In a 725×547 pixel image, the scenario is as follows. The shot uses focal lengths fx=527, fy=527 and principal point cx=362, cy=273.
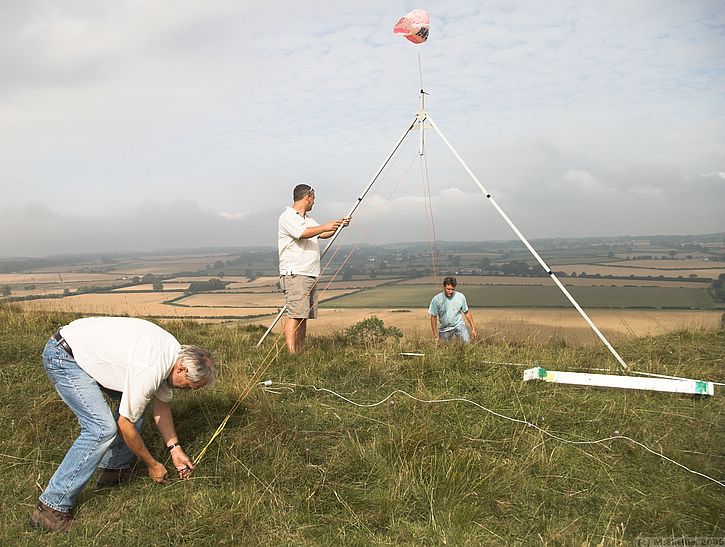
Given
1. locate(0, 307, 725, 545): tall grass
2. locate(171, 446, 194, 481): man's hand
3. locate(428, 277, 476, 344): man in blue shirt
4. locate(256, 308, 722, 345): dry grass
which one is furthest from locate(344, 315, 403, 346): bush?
locate(171, 446, 194, 481): man's hand

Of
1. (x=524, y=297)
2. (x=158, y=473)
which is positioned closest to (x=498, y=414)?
(x=158, y=473)

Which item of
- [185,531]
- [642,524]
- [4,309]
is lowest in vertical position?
[642,524]

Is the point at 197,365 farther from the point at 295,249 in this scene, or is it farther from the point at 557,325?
the point at 557,325

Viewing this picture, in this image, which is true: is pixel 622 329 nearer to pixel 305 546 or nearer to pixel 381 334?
pixel 381 334

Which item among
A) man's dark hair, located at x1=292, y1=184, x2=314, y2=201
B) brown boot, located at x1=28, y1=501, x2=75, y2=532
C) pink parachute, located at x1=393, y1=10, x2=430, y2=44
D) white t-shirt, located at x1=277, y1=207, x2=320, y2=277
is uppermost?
pink parachute, located at x1=393, y1=10, x2=430, y2=44

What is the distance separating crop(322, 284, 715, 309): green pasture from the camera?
12203 millimetres

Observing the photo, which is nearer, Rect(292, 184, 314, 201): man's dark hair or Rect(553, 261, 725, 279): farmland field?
Rect(292, 184, 314, 201): man's dark hair

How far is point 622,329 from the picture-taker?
7852 mm

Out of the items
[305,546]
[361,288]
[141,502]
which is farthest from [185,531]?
[361,288]

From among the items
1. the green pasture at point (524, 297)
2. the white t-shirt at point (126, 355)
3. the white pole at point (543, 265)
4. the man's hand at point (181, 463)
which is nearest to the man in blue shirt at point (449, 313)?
the white pole at point (543, 265)

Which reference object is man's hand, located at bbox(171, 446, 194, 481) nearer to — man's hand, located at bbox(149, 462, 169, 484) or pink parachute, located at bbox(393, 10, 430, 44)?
man's hand, located at bbox(149, 462, 169, 484)

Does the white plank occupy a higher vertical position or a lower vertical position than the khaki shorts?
lower

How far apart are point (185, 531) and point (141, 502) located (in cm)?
44

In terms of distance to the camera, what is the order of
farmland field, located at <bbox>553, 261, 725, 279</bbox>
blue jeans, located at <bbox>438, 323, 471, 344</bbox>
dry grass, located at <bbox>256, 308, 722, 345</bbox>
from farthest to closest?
farmland field, located at <bbox>553, 261, 725, 279</bbox>, blue jeans, located at <bbox>438, 323, 471, 344</bbox>, dry grass, located at <bbox>256, 308, 722, 345</bbox>
